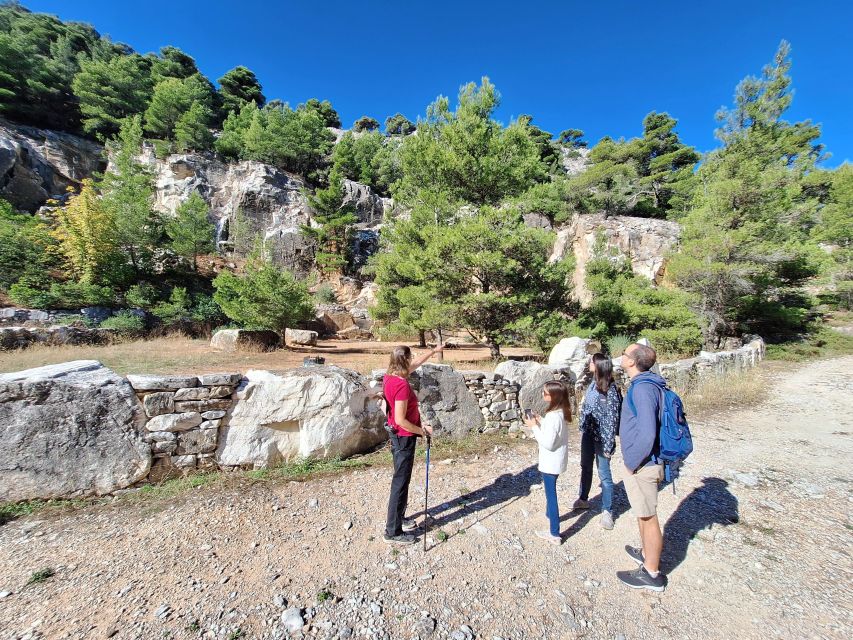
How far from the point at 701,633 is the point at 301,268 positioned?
30.7m

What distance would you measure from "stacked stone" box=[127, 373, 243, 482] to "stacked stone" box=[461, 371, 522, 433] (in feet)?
12.2

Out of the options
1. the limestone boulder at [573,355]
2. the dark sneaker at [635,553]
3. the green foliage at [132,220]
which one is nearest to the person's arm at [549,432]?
the dark sneaker at [635,553]

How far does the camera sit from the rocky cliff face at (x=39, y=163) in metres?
23.5

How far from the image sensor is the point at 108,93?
105 feet

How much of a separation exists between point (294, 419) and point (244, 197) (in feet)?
103

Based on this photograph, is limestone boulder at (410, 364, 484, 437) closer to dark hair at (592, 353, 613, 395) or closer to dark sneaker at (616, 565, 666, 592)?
dark hair at (592, 353, 613, 395)

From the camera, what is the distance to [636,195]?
86.9ft

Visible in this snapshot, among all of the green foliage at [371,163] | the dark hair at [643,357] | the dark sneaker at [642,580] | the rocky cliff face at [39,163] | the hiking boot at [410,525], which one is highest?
the green foliage at [371,163]

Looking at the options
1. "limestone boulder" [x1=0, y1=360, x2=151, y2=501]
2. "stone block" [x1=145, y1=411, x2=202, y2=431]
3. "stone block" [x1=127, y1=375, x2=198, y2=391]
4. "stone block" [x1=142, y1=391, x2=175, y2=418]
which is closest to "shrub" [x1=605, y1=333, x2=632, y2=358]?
"stone block" [x1=145, y1=411, x2=202, y2=431]

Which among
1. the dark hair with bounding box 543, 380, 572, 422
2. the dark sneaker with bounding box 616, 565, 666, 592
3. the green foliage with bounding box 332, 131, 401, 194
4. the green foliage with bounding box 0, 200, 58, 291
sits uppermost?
the green foliage with bounding box 332, 131, 401, 194

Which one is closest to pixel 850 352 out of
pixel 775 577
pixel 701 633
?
pixel 775 577

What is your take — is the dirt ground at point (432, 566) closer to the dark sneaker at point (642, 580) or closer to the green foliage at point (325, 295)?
the dark sneaker at point (642, 580)

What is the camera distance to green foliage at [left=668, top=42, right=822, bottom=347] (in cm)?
1257

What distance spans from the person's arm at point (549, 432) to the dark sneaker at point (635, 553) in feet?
3.56
